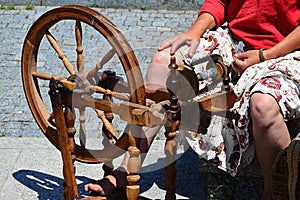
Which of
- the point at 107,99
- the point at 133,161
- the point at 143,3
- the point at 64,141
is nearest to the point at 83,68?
the point at 107,99

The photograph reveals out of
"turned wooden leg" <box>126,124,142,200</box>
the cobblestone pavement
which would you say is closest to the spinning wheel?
"turned wooden leg" <box>126,124,142,200</box>

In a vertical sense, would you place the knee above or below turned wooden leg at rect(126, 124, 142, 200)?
above

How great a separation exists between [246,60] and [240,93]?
0.18m

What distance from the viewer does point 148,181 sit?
379 cm

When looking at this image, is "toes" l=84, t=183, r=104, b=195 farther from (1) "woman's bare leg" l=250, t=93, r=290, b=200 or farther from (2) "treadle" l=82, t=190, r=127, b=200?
(1) "woman's bare leg" l=250, t=93, r=290, b=200

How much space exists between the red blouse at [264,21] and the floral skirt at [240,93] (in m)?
0.08

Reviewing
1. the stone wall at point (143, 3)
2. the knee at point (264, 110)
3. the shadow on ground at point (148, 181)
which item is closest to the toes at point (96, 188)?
the shadow on ground at point (148, 181)

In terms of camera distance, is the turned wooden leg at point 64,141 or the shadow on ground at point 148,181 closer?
the turned wooden leg at point 64,141

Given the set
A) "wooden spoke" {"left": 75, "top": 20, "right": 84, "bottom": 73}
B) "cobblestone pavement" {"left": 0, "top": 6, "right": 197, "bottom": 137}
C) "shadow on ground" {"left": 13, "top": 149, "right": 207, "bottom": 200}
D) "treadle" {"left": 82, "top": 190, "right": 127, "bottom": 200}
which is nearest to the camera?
"wooden spoke" {"left": 75, "top": 20, "right": 84, "bottom": 73}

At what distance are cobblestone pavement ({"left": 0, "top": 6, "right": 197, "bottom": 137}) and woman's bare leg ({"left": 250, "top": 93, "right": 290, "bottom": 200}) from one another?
121cm

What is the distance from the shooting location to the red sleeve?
358 cm

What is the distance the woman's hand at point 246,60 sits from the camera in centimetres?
326

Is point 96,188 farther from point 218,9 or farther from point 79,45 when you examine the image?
point 218,9

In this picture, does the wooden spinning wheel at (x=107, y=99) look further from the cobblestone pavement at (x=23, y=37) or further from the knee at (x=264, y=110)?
the cobblestone pavement at (x=23, y=37)
